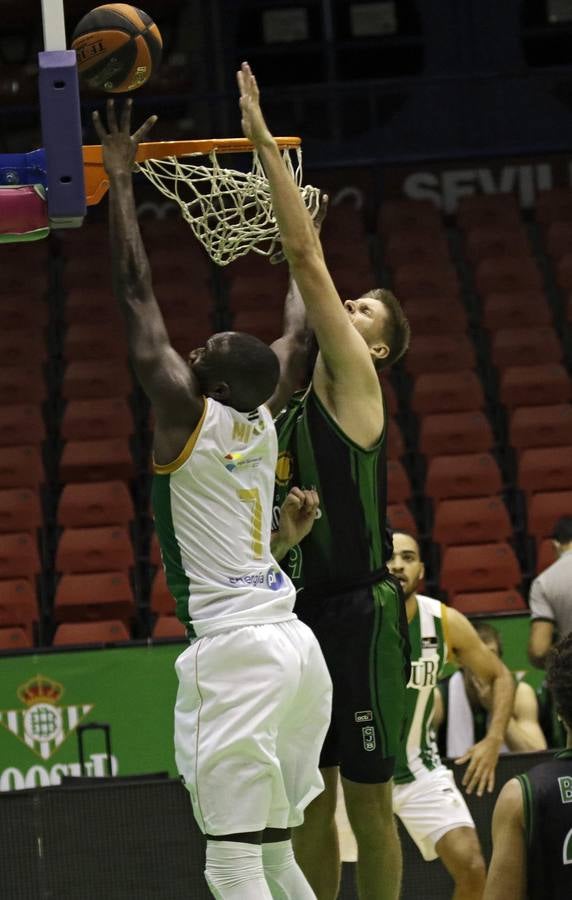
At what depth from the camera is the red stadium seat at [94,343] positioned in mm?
13672

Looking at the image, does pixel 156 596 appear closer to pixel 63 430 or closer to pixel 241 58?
pixel 63 430

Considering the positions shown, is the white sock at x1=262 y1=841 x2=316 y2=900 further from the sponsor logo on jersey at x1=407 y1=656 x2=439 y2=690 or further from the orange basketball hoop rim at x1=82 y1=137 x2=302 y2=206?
the sponsor logo on jersey at x1=407 y1=656 x2=439 y2=690

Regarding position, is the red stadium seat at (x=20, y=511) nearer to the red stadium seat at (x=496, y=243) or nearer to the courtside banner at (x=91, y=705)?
the courtside banner at (x=91, y=705)

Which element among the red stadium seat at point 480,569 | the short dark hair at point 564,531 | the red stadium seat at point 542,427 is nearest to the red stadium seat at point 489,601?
the red stadium seat at point 480,569

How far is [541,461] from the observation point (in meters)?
12.0

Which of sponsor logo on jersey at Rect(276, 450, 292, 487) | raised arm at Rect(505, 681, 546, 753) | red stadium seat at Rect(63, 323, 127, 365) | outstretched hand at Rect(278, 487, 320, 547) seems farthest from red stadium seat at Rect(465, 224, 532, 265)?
outstretched hand at Rect(278, 487, 320, 547)

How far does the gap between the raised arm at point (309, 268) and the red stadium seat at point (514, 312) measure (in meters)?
9.05

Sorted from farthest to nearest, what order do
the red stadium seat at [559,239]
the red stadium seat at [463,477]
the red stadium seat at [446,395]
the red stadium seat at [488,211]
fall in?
the red stadium seat at [488,211] < the red stadium seat at [559,239] < the red stadium seat at [446,395] < the red stadium seat at [463,477]

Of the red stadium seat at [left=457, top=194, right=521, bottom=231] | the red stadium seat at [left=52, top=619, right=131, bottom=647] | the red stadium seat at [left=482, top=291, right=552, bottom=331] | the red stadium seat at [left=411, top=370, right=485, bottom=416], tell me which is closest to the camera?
the red stadium seat at [left=52, top=619, right=131, bottom=647]

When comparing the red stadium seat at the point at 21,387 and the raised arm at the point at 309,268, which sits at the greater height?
the raised arm at the point at 309,268

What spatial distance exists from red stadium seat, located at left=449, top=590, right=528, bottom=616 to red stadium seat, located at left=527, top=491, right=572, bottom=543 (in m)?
0.76

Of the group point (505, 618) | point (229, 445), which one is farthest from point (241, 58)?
point (229, 445)

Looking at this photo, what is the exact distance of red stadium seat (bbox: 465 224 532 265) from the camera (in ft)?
48.7

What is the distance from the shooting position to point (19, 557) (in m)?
11.3
